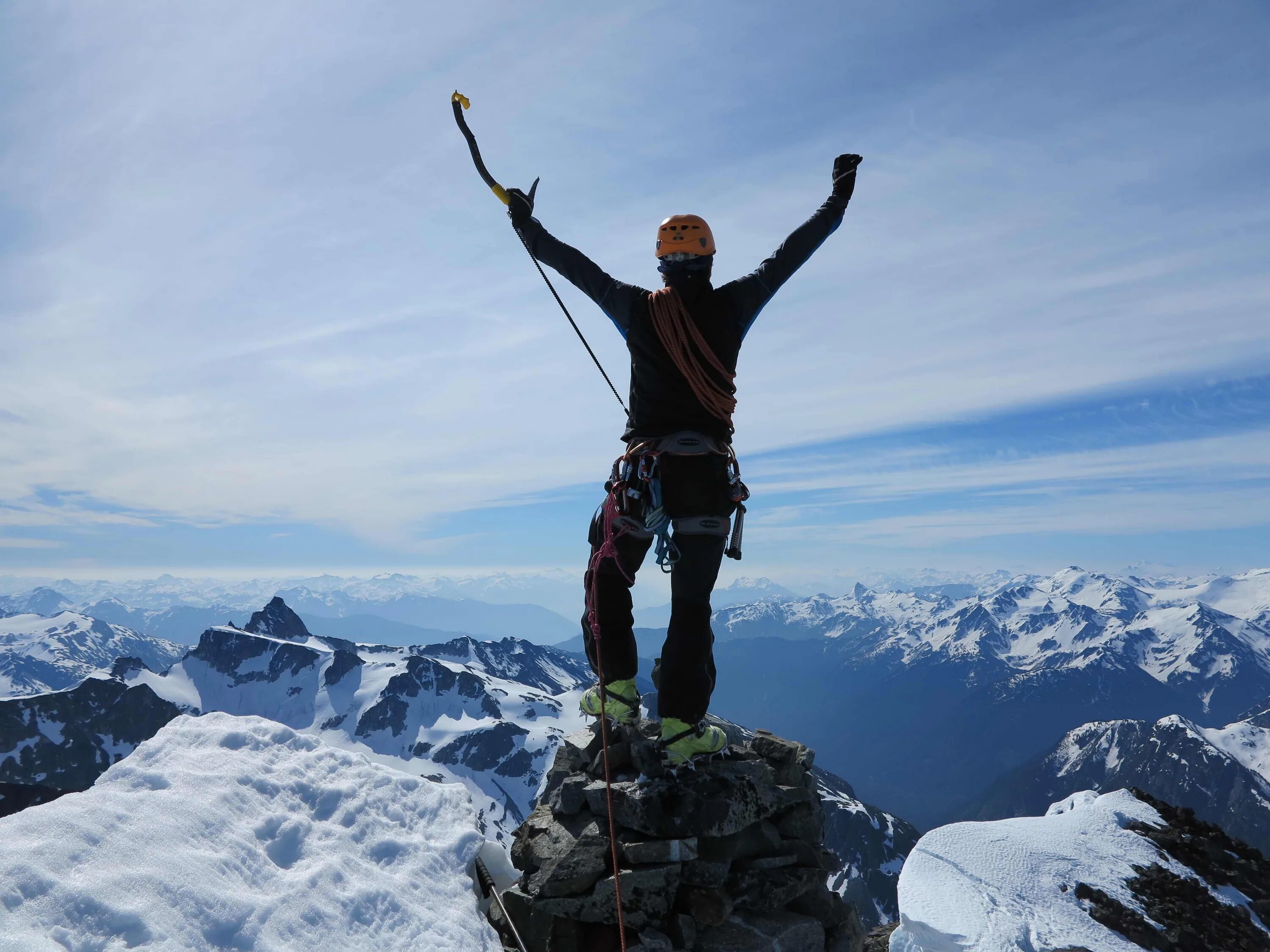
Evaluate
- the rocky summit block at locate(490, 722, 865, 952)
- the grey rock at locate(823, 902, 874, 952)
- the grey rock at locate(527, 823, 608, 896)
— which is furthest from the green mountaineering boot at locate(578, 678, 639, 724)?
the grey rock at locate(823, 902, 874, 952)

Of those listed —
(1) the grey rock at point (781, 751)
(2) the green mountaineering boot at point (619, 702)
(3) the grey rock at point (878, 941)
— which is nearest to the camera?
(2) the green mountaineering boot at point (619, 702)

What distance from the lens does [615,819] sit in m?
7.83

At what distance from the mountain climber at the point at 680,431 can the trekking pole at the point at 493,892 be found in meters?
2.15

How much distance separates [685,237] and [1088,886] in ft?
52.4

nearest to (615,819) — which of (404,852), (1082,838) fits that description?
(404,852)

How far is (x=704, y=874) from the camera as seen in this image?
761 centimetres

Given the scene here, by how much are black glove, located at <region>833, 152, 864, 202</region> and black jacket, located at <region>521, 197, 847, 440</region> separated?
0.11 meters

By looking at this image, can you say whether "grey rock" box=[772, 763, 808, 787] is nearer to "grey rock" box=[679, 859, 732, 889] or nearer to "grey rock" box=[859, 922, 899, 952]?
"grey rock" box=[679, 859, 732, 889]

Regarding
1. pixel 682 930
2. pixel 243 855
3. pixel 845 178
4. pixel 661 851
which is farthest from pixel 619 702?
pixel 845 178

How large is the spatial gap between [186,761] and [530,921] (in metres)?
3.63

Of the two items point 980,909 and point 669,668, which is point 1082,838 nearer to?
point 980,909

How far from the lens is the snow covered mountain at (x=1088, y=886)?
1272 centimetres

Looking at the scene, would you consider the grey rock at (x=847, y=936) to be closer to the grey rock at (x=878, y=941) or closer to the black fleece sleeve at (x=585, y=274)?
the grey rock at (x=878, y=941)

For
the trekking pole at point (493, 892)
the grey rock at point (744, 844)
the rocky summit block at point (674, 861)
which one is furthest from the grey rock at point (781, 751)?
the trekking pole at point (493, 892)
